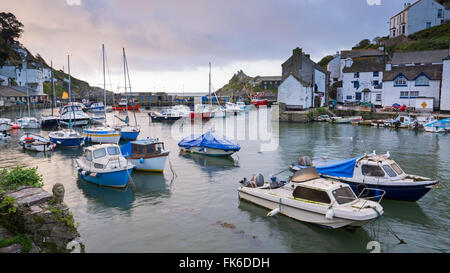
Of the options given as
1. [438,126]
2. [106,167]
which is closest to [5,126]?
[106,167]

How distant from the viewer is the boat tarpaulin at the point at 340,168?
2092 cm

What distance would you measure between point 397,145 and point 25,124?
6267cm

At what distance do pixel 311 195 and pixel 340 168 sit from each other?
5159mm

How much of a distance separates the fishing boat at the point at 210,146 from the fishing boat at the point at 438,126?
35.0 meters

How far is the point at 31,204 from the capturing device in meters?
12.1

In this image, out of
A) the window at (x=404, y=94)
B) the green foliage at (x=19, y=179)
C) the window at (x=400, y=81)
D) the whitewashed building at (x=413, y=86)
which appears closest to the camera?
the green foliage at (x=19, y=179)

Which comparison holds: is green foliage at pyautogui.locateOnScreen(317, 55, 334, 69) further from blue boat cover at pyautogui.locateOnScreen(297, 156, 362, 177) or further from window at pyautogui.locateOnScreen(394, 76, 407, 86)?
blue boat cover at pyautogui.locateOnScreen(297, 156, 362, 177)

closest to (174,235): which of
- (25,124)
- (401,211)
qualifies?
(401,211)

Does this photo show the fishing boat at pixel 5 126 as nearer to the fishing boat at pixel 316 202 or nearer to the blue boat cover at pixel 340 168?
the fishing boat at pixel 316 202

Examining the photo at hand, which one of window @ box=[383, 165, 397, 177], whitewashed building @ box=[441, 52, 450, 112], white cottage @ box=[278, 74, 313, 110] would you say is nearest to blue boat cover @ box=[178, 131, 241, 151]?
window @ box=[383, 165, 397, 177]

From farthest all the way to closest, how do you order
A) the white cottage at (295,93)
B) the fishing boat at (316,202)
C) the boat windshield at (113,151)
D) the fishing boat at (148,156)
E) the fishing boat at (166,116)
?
1. the fishing boat at (166,116)
2. the white cottage at (295,93)
3. the fishing boat at (148,156)
4. the boat windshield at (113,151)
5. the fishing boat at (316,202)

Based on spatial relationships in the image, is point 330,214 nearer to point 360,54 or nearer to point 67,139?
point 67,139

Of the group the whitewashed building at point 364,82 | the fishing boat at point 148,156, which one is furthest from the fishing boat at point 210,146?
the whitewashed building at point 364,82

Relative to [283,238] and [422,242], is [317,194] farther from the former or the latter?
[422,242]
